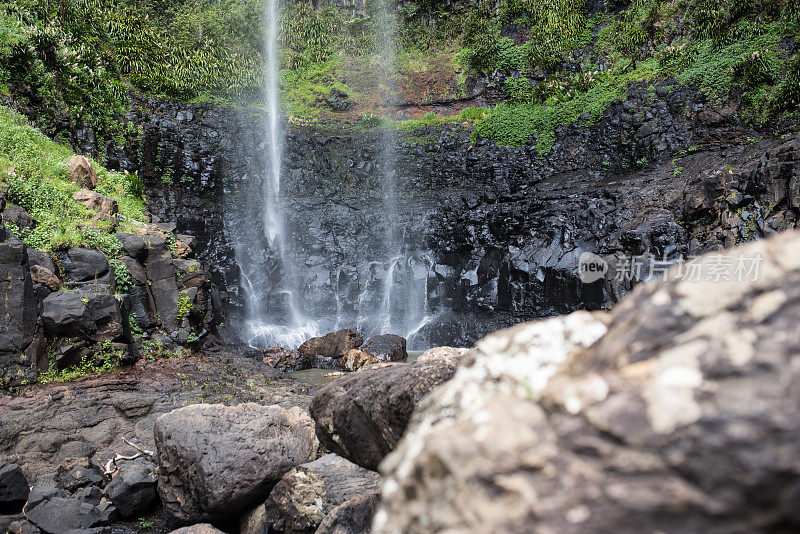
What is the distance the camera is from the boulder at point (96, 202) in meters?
9.22

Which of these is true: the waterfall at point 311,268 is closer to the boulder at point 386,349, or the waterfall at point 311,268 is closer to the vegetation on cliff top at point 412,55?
the boulder at point 386,349

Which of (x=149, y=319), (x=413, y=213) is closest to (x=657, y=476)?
(x=149, y=319)

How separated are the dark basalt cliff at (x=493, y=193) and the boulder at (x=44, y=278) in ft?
20.7

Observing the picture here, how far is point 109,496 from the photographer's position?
178 inches

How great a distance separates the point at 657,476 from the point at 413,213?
15.2 meters

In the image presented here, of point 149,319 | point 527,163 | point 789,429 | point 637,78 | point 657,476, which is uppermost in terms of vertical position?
point 637,78

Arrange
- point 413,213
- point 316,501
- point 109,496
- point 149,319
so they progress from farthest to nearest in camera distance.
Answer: point 413,213, point 149,319, point 109,496, point 316,501

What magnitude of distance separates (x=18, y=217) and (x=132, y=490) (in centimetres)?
588

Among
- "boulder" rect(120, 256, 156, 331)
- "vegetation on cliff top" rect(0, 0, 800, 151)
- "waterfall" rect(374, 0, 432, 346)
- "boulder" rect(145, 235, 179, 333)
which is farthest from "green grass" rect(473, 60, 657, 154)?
"boulder" rect(120, 256, 156, 331)

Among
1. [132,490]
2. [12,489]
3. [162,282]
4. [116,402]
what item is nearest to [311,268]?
[162,282]

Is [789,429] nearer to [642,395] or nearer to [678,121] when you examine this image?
[642,395]

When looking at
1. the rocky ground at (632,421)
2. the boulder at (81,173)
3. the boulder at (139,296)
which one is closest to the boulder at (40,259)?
the boulder at (139,296)

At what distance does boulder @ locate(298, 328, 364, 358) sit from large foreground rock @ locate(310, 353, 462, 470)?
26.4ft

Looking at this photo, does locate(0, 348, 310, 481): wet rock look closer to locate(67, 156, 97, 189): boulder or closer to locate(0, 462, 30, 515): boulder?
locate(0, 462, 30, 515): boulder
